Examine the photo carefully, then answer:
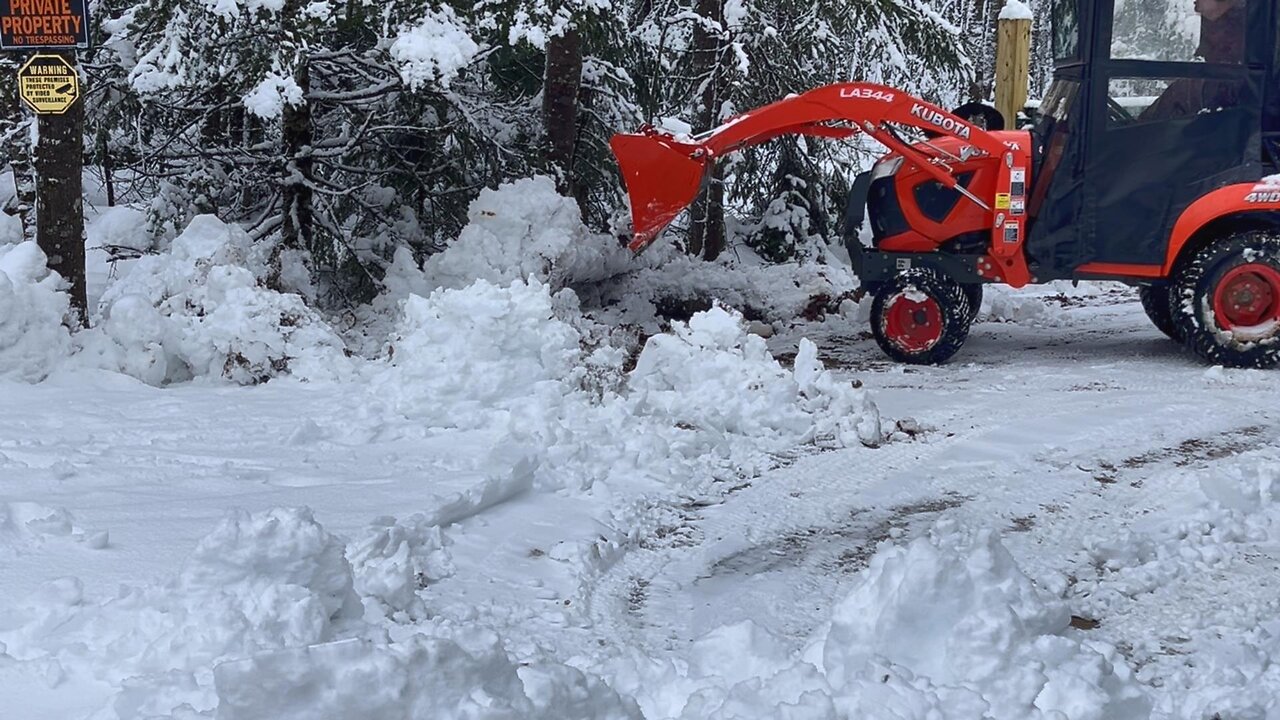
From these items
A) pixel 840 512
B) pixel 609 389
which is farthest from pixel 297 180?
pixel 840 512

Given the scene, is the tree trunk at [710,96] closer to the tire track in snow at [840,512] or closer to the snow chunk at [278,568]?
the tire track in snow at [840,512]

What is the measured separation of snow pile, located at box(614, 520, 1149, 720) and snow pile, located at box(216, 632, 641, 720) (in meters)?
0.38

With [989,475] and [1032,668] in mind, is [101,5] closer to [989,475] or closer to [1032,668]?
[989,475]

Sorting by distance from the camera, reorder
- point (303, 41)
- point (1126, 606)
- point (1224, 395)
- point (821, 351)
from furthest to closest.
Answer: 1. point (821, 351)
2. point (303, 41)
3. point (1224, 395)
4. point (1126, 606)

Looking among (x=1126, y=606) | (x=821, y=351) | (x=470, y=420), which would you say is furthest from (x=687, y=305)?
(x=1126, y=606)

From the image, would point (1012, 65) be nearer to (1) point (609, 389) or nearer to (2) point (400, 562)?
(1) point (609, 389)

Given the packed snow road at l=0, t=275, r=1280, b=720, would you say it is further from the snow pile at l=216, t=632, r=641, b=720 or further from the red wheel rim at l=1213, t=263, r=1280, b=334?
the red wheel rim at l=1213, t=263, r=1280, b=334

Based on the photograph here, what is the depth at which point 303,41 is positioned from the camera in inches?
298

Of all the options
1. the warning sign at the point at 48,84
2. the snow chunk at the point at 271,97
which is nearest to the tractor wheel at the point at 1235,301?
the snow chunk at the point at 271,97

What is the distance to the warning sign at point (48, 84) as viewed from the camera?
6.05 metres

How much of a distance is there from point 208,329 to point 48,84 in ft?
4.87

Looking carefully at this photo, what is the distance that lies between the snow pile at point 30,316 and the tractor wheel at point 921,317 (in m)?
5.05

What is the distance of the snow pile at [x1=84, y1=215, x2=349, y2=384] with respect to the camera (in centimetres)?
632

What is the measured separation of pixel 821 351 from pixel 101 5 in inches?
233
